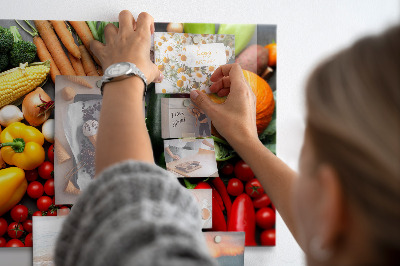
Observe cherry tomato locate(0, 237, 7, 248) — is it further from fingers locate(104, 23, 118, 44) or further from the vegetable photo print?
fingers locate(104, 23, 118, 44)

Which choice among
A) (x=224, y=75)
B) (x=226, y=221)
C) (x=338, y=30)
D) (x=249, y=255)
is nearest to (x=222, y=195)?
(x=226, y=221)

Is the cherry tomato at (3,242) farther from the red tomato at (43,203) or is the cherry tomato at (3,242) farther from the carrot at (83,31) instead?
the carrot at (83,31)

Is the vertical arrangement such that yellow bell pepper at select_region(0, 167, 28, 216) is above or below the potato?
below

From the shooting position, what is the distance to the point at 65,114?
0.85 m

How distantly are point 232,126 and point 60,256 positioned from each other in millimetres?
470

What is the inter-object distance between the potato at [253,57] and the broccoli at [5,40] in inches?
20.6

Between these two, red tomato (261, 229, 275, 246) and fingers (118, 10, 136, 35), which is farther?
red tomato (261, 229, 275, 246)

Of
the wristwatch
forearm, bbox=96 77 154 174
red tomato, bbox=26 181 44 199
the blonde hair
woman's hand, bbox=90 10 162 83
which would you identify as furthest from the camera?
red tomato, bbox=26 181 44 199

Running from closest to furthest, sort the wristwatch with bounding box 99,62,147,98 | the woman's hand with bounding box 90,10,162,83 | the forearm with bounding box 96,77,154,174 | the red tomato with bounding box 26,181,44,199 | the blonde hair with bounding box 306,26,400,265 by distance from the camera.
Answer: the blonde hair with bounding box 306,26,400,265, the forearm with bounding box 96,77,154,174, the wristwatch with bounding box 99,62,147,98, the woman's hand with bounding box 90,10,162,83, the red tomato with bounding box 26,181,44,199

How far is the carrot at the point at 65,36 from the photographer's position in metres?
0.84

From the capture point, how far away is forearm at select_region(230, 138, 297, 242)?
705 mm

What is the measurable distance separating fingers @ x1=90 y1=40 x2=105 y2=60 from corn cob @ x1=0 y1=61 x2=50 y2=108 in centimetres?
11

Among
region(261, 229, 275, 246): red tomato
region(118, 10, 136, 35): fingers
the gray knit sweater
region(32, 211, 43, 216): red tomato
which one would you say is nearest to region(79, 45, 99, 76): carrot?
region(118, 10, 136, 35): fingers

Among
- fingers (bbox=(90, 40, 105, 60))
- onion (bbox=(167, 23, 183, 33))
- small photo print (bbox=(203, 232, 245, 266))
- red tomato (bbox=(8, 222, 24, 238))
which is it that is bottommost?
small photo print (bbox=(203, 232, 245, 266))
